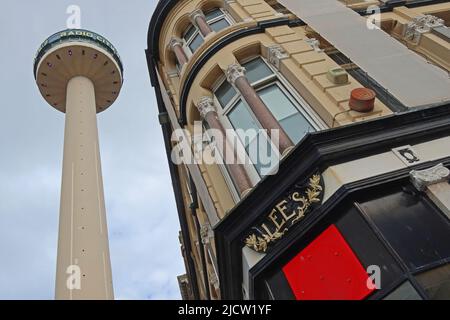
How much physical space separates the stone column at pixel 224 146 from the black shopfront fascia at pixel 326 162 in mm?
1463

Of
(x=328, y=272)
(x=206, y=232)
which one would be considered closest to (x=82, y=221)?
(x=206, y=232)

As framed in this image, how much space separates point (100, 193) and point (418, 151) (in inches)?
576

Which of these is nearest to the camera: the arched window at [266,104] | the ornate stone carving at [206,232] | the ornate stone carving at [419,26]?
the arched window at [266,104]

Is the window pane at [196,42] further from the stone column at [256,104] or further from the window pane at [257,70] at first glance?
the stone column at [256,104]

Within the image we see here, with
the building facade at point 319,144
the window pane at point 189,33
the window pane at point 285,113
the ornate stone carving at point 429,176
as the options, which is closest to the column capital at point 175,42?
the building facade at point 319,144

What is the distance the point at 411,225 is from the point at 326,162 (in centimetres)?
201

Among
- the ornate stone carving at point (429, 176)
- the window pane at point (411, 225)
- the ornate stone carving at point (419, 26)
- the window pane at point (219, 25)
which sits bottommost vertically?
the window pane at point (411, 225)

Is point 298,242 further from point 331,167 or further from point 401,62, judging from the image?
point 401,62

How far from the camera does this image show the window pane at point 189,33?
1903 cm

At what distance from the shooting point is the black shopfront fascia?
29.9 ft

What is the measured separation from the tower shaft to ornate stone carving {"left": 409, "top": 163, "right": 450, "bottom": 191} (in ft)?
34.8

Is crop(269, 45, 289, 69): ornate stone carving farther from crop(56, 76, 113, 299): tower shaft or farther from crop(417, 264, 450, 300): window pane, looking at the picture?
crop(56, 76, 113, 299): tower shaft

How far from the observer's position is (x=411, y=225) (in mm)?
8258

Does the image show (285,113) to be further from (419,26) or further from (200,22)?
(200,22)
